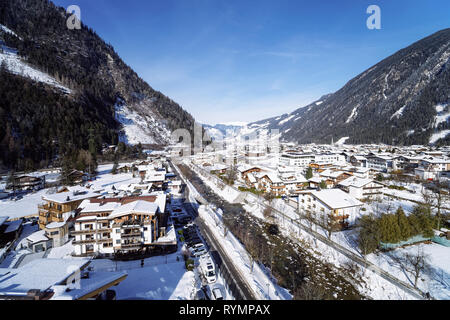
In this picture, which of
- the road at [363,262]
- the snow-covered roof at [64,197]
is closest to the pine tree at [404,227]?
the road at [363,262]

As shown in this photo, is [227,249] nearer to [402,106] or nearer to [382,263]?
[382,263]

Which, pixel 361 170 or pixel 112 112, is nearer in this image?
pixel 361 170

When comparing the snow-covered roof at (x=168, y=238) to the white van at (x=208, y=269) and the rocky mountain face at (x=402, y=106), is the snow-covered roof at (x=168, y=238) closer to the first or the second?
the white van at (x=208, y=269)
